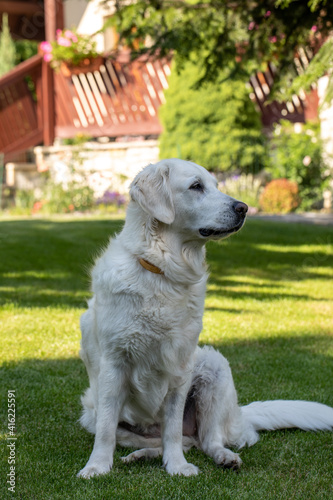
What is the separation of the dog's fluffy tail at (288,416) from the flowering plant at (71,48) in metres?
10.8

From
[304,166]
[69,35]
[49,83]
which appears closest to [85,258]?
[304,166]

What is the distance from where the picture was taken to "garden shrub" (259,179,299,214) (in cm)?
1074

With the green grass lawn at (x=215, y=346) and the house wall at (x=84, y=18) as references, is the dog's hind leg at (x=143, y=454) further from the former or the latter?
the house wall at (x=84, y=18)

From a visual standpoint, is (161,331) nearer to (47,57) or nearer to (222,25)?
(222,25)

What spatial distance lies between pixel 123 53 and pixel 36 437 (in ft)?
37.8

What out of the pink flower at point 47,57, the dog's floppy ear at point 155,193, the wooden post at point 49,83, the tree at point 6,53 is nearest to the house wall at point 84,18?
the wooden post at point 49,83

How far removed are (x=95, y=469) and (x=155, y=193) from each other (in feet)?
3.95

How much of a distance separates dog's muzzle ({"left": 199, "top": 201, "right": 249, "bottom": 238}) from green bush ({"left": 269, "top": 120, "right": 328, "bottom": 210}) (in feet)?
29.2

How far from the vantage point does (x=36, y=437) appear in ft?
9.54

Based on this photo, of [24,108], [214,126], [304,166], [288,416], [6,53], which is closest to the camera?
[288,416]

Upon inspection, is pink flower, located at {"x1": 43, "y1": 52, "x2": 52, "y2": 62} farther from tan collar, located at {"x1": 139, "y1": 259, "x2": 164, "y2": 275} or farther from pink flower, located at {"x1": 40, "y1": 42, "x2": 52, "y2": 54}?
tan collar, located at {"x1": 139, "y1": 259, "x2": 164, "y2": 275}

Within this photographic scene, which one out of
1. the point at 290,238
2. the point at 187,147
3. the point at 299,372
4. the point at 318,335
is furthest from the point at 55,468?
the point at 187,147

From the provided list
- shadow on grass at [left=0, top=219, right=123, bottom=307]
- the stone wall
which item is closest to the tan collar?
shadow on grass at [left=0, top=219, right=123, bottom=307]

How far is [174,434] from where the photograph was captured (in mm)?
2602
